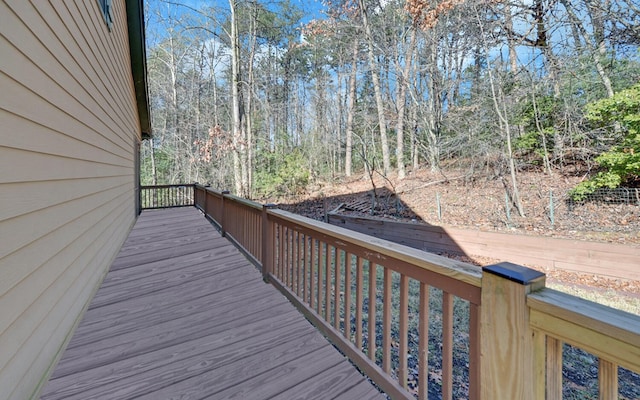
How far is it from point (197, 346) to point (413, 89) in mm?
10615

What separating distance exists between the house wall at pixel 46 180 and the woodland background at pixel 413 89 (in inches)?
263

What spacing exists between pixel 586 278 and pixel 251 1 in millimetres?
11744

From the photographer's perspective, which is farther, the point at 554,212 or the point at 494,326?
the point at 554,212

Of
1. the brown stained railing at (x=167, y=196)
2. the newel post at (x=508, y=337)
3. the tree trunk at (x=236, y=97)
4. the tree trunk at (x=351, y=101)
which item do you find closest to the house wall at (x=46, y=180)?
the newel post at (x=508, y=337)

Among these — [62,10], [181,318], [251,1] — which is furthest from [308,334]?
[251,1]

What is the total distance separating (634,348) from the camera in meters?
0.73

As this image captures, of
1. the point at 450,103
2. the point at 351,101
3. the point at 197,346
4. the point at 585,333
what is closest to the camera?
the point at 585,333

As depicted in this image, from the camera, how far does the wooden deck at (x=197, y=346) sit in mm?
1806

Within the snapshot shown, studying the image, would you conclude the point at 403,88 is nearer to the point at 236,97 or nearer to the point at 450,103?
the point at 450,103

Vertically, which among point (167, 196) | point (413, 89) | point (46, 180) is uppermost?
point (413, 89)

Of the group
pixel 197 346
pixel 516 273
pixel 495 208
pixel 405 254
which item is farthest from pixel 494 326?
pixel 495 208

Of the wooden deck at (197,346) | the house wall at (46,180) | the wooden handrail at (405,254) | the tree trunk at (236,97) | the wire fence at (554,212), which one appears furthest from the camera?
the tree trunk at (236,97)

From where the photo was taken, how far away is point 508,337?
3.33 feet

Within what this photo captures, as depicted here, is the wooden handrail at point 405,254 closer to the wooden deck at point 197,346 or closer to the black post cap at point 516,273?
the black post cap at point 516,273
